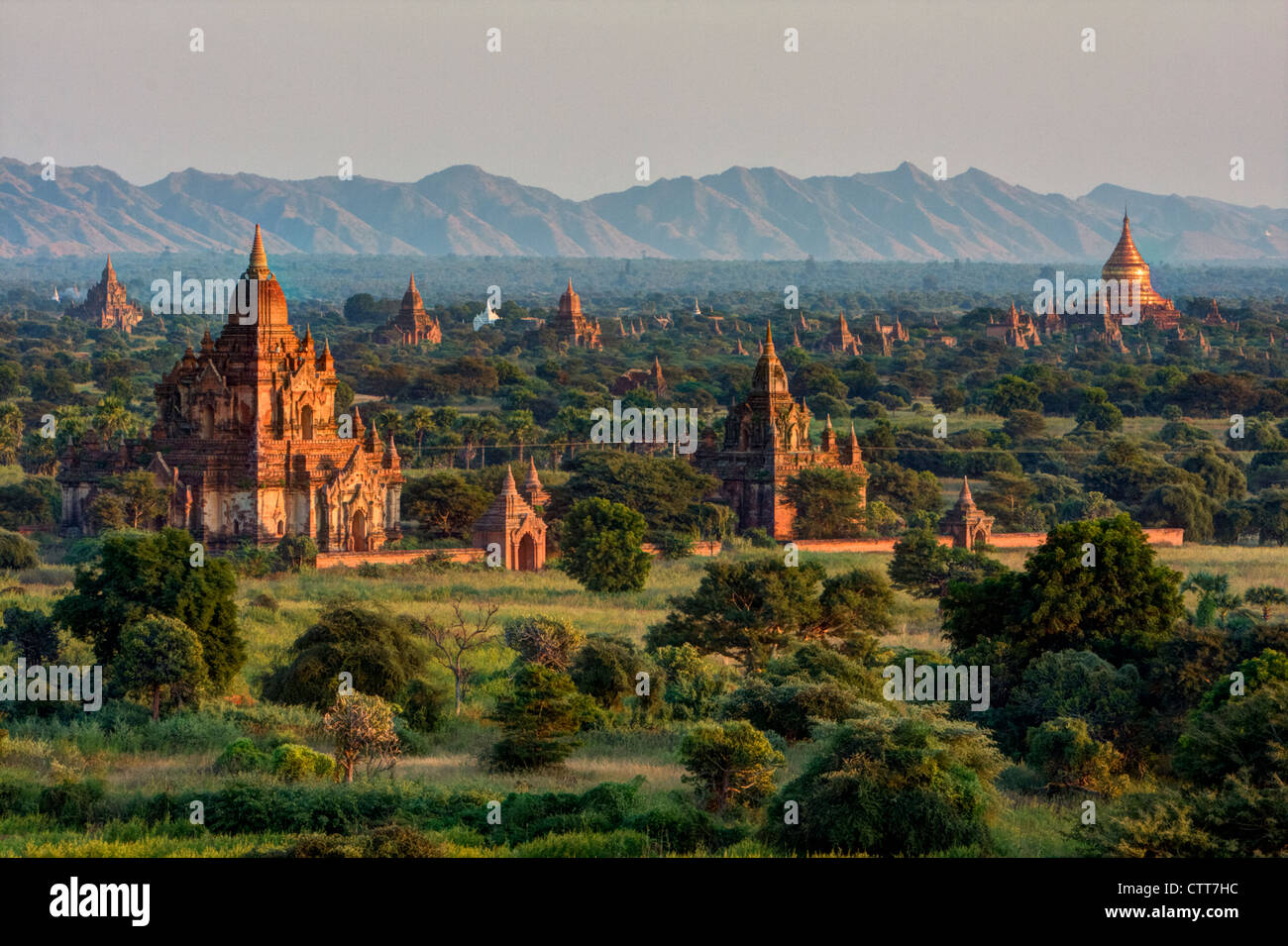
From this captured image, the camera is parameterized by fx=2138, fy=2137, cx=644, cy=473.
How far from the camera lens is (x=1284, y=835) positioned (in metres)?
22.6

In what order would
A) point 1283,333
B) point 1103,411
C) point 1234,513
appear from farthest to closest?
point 1283,333
point 1103,411
point 1234,513

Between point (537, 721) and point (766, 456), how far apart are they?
30936 millimetres

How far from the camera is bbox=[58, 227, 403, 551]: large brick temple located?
53.2 m

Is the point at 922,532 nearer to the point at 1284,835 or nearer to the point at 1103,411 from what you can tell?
the point at 1284,835

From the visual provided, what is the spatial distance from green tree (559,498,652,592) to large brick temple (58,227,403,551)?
22.6 ft

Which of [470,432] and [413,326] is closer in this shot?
[470,432]

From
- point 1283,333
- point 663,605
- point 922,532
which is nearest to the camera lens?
point 663,605

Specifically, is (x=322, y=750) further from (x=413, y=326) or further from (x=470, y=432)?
(x=413, y=326)

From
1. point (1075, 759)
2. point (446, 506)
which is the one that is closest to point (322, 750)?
point (1075, 759)

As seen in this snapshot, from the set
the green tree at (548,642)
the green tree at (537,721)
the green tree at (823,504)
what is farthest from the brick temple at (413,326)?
the green tree at (537,721)

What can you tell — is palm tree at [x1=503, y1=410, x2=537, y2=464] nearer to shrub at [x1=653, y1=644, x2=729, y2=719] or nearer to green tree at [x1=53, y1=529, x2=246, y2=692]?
green tree at [x1=53, y1=529, x2=246, y2=692]

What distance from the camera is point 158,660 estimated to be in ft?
109
